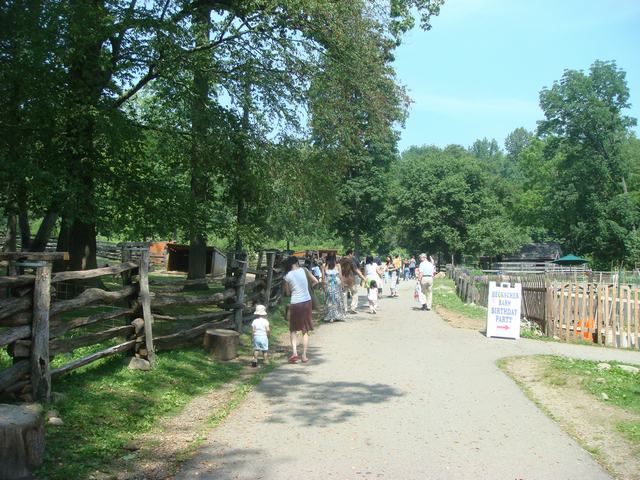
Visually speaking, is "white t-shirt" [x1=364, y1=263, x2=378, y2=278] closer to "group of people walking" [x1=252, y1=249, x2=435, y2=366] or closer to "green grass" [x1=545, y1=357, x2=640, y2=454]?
"group of people walking" [x1=252, y1=249, x2=435, y2=366]

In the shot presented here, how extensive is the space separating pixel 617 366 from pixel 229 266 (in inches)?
277

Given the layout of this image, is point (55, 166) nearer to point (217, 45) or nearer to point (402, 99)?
point (217, 45)

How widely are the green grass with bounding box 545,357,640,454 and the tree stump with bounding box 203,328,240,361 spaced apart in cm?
487

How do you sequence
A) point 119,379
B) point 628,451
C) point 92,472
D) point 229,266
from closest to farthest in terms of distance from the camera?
point 92,472 < point 628,451 < point 119,379 < point 229,266

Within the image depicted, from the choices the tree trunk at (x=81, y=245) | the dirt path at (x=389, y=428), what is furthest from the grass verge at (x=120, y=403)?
the tree trunk at (x=81, y=245)

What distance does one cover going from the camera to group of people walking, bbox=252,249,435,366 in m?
10.2

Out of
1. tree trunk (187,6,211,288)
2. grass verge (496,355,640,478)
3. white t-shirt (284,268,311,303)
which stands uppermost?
tree trunk (187,6,211,288)

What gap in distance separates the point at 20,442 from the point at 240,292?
766 cm

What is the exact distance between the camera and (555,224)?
70.8m

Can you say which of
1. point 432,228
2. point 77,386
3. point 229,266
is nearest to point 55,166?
point 229,266

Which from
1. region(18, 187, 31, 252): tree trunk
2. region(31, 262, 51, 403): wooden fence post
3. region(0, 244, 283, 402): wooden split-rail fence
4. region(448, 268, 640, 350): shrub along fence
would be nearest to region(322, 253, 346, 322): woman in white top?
region(0, 244, 283, 402): wooden split-rail fence

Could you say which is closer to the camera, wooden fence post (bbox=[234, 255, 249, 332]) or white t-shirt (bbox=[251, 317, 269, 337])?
A: white t-shirt (bbox=[251, 317, 269, 337])

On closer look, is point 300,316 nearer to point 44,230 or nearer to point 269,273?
point 269,273

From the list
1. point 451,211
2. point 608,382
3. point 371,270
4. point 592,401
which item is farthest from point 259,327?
point 451,211
